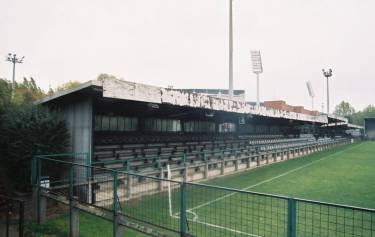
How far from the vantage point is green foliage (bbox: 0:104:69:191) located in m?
9.72

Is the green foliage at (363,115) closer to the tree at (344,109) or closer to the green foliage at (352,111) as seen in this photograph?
the green foliage at (352,111)

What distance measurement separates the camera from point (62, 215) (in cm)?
851

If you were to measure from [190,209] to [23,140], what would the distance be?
561 cm

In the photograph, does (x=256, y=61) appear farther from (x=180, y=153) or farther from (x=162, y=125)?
(x=180, y=153)

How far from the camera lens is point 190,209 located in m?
8.66

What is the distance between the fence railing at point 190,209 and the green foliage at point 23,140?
63 cm

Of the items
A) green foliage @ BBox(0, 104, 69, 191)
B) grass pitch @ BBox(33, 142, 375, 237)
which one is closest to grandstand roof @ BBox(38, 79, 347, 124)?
green foliage @ BBox(0, 104, 69, 191)

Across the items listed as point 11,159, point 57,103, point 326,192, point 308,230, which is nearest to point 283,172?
point 326,192

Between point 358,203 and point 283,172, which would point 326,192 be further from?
point 283,172

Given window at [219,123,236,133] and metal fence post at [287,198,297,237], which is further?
window at [219,123,236,133]

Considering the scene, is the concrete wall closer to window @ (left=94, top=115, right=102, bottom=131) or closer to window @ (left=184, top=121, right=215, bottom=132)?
window @ (left=94, top=115, right=102, bottom=131)

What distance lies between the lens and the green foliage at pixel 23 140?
972 cm

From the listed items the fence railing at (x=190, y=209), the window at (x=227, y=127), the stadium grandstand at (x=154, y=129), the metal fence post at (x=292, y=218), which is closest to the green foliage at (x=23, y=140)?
the fence railing at (x=190, y=209)

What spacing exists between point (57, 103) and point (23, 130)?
2.48 metres
